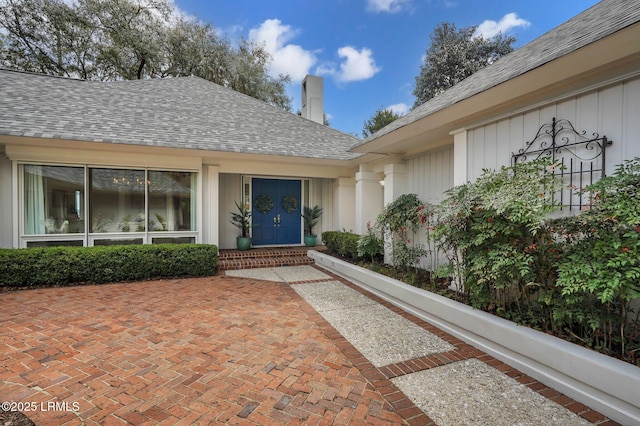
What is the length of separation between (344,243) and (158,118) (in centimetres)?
589

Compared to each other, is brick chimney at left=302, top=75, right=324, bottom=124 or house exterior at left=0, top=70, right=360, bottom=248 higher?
brick chimney at left=302, top=75, right=324, bottom=124

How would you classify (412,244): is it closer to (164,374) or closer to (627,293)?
(627,293)

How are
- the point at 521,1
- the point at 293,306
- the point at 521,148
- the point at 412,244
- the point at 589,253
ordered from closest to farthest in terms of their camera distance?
the point at 589,253, the point at 521,148, the point at 293,306, the point at 412,244, the point at 521,1

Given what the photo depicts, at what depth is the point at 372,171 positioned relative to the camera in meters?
7.86

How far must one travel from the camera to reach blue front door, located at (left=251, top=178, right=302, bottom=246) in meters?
9.59

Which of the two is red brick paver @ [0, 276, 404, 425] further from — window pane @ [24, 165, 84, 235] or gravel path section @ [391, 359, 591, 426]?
window pane @ [24, 165, 84, 235]

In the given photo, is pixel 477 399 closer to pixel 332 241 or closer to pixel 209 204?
pixel 332 241

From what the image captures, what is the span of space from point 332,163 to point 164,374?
6.69m

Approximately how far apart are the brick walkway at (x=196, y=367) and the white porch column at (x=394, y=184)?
2231 millimetres

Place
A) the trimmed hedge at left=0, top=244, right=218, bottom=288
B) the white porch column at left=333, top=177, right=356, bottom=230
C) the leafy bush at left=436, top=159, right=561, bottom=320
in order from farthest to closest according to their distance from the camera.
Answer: the white porch column at left=333, top=177, right=356, bottom=230 → the trimmed hedge at left=0, top=244, right=218, bottom=288 → the leafy bush at left=436, top=159, right=561, bottom=320

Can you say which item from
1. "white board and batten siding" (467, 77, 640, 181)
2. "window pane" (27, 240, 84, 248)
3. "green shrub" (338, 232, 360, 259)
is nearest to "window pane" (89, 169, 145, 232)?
"window pane" (27, 240, 84, 248)

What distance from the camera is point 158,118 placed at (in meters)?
7.60

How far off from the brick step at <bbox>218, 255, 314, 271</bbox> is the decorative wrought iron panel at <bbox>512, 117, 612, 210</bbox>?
5907 mm

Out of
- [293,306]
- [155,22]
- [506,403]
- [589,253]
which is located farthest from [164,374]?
[155,22]
